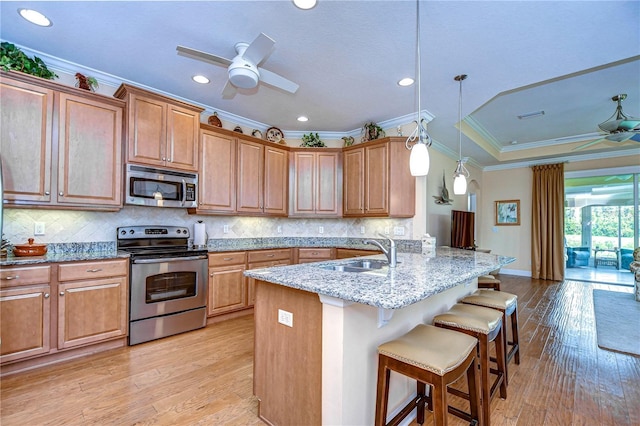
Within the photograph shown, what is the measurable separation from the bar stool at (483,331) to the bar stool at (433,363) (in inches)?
6.5

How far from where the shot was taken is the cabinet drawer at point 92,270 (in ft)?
7.97

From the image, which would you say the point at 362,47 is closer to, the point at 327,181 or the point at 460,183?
the point at 460,183

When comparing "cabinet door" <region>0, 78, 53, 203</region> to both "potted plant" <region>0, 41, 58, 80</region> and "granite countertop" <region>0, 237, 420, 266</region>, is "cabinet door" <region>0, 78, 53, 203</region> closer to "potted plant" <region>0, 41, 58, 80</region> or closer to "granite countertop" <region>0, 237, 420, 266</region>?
"potted plant" <region>0, 41, 58, 80</region>

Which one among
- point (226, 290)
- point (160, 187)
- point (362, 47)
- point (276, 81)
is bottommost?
point (226, 290)

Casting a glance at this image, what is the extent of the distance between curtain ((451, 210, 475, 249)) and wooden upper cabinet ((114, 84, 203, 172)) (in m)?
4.17

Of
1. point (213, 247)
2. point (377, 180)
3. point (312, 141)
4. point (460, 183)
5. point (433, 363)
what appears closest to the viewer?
point (433, 363)

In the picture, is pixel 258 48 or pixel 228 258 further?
pixel 228 258

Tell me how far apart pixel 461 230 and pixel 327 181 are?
245cm

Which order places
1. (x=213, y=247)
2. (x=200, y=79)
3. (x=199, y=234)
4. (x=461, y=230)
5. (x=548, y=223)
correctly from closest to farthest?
(x=200, y=79) → (x=199, y=234) → (x=213, y=247) → (x=461, y=230) → (x=548, y=223)

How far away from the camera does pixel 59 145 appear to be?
2602 millimetres

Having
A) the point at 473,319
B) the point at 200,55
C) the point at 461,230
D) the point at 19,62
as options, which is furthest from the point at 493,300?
the point at 19,62

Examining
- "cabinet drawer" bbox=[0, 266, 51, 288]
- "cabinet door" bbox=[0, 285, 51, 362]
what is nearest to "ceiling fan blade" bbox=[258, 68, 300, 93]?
"cabinet drawer" bbox=[0, 266, 51, 288]

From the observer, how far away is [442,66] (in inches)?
110

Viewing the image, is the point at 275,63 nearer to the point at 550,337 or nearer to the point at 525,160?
the point at 550,337
